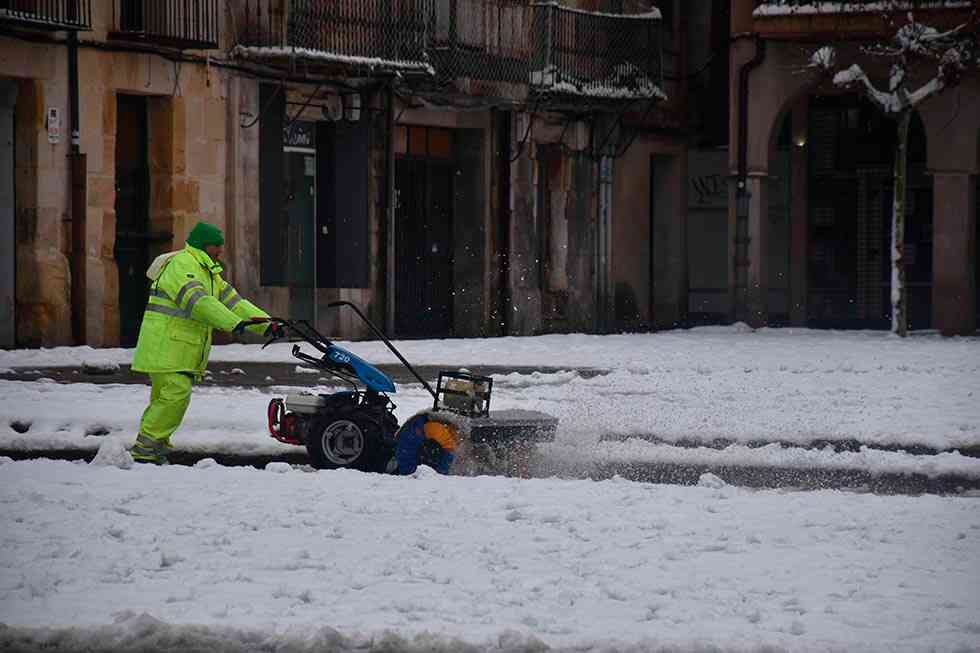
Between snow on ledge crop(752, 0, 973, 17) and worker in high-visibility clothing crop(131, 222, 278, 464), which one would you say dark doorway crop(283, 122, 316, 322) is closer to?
snow on ledge crop(752, 0, 973, 17)

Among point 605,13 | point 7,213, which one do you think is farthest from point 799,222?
point 7,213

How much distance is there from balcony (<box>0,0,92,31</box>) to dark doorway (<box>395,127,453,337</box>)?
7.67 metres

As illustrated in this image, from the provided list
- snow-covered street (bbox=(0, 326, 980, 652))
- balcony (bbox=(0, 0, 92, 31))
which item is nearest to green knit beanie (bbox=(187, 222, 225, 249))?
snow-covered street (bbox=(0, 326, 980, 652))

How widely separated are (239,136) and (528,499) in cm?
1896

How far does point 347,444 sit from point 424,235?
20681 mm

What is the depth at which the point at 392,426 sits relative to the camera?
12.0m

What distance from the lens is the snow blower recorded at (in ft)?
38.0

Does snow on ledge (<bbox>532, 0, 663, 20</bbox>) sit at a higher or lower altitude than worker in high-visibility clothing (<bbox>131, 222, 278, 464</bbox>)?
higher

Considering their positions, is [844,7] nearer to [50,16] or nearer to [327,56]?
[327,56]

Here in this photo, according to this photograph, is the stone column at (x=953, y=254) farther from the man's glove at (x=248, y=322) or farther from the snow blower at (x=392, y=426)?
the man's glove at (x=248, y=322)

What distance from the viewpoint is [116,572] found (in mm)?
7922

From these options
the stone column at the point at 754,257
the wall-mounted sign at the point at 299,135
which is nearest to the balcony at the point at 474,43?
the wall-mounted sign at the point at 299,135

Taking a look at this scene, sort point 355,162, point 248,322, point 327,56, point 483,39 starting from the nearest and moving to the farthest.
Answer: point 248,322, point 327,56, point 355,162, point 483,39

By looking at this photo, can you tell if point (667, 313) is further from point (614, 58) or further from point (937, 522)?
point (937, 522)
